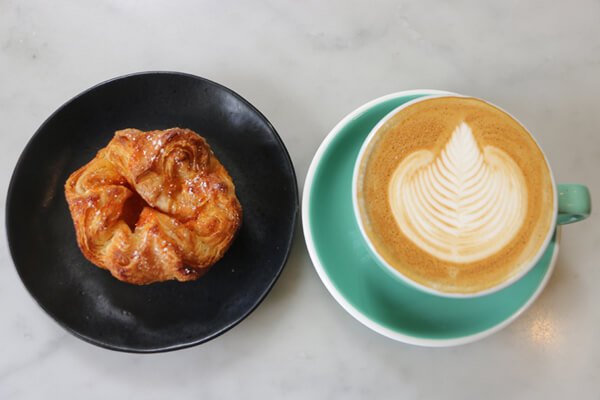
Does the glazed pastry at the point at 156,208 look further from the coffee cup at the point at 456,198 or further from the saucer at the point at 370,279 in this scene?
the coffee cup at the point at 456,198

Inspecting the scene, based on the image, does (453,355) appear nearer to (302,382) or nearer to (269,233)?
(302,382)

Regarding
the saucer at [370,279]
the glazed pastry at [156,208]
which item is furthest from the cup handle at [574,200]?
the glazed pastry at [156,208]

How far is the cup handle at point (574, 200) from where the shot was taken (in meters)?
0.90

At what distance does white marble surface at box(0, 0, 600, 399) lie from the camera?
1.20 metres

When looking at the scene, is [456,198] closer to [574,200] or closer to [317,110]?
[574,200]

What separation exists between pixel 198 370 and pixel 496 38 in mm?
1206

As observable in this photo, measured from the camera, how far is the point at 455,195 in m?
0.89

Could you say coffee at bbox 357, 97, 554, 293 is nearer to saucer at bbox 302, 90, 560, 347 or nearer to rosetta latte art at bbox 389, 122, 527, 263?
rosetta latte art at bbox 389, 122, 527, 263

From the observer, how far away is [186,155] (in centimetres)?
105

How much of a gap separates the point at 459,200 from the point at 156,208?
0.65 m

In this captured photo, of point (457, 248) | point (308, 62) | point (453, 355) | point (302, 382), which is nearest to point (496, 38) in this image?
point (308, 62)

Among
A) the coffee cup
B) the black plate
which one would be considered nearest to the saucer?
the black plate

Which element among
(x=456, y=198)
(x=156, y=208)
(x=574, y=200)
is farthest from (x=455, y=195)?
(x=156, y=208)

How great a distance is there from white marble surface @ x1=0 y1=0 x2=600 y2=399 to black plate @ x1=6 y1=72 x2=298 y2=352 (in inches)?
4.9
